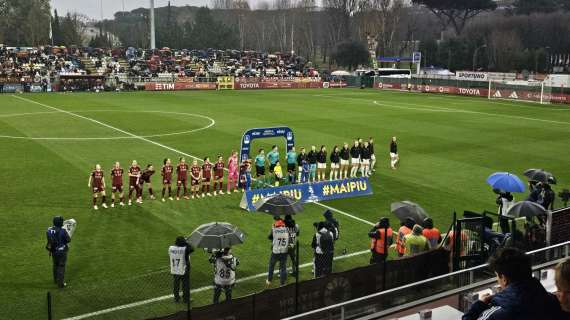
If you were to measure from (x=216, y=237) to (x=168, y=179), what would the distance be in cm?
1022

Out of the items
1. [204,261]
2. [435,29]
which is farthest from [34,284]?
[435,29]

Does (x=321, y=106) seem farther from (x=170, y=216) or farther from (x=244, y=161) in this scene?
(x=170, y=216)

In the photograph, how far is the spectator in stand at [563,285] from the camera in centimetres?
515

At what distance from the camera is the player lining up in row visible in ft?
66.7

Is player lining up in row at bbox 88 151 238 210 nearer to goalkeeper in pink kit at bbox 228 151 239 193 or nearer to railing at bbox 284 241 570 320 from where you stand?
goalkeeper in pink kit at bbox 228 151 239 193

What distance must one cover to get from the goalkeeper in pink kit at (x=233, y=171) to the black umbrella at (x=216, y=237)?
10733 mm

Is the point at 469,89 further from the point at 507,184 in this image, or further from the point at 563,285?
the point at 563,285

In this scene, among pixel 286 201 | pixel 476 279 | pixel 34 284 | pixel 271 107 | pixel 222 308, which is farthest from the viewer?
pixel 271 107

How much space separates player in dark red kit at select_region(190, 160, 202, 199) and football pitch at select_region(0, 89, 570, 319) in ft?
3.06

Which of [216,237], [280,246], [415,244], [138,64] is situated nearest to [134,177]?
[280,246]

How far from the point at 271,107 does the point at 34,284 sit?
41.6 meters

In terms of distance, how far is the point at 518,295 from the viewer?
211 inches

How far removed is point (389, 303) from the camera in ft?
32.1

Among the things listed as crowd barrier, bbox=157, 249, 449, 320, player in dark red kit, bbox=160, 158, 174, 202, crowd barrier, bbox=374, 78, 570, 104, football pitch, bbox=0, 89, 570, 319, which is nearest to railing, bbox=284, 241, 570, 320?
crowd barrier, bbox=157, 249, 449, 320
